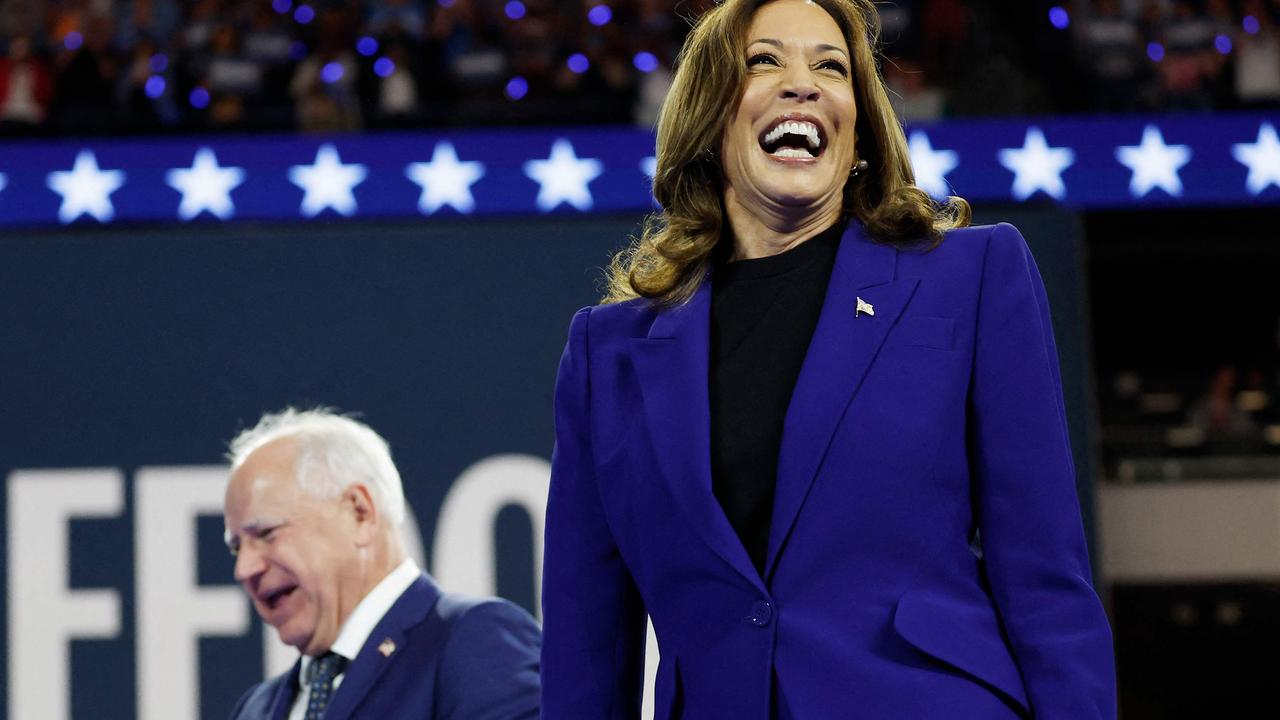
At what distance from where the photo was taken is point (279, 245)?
14.6 feet

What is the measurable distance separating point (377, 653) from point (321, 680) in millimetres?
188

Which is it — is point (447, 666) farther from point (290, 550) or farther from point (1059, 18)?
point (1059, 18)

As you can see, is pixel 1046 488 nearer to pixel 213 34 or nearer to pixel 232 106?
pixel 232 106

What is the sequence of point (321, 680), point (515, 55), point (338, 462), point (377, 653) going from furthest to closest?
point (515, 55) < point (338, 462) < point (321, 680) < point (377, 653)

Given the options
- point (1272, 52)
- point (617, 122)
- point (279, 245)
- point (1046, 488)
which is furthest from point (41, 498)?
point (1272, 52)

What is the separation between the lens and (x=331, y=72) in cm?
718

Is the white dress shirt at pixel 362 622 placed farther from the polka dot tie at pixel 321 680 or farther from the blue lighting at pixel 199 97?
the blue lighting at pixel 199 97

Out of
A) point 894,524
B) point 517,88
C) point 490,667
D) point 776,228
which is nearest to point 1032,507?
point 894,524

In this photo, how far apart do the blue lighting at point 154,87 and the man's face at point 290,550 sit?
186 inches

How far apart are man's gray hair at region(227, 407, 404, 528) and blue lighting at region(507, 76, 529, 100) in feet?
14.3

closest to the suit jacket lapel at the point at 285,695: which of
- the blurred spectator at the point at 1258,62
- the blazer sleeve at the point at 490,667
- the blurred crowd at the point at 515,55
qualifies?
the blazer sleeve at the point at 490,667

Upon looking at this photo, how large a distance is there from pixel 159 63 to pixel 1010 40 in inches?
162

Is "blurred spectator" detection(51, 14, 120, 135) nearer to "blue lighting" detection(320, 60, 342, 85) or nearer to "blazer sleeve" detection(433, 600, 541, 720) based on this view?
"blue lighting" detection(320, 60, 342, 85)

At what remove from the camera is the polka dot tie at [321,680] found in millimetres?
2555
